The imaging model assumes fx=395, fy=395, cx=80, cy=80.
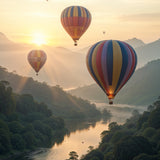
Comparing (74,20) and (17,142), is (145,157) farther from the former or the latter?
(17,142)

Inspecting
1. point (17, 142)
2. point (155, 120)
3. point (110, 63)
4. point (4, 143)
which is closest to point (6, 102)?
point (17, 142)

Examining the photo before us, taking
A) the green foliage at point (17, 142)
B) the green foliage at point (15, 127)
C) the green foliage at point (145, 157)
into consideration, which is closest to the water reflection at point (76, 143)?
the green foliage at point (17, 142)

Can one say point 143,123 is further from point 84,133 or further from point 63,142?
point 84,133

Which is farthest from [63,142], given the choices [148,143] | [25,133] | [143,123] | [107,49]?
[107,49]

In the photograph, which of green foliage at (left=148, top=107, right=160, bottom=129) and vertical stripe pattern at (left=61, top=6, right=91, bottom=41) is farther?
green foliage at (left=148, top=107, right=160, bottom=129)

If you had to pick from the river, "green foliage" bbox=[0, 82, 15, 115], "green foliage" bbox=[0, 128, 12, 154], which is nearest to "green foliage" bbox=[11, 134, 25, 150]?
"green foliage" bbox=[0, 128, 12, 154]

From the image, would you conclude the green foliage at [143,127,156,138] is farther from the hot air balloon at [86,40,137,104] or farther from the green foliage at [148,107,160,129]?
the hot air balloon at [86,40,137,104]

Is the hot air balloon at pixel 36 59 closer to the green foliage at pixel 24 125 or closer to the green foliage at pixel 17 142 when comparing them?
the green foliage at pixel 24 125
